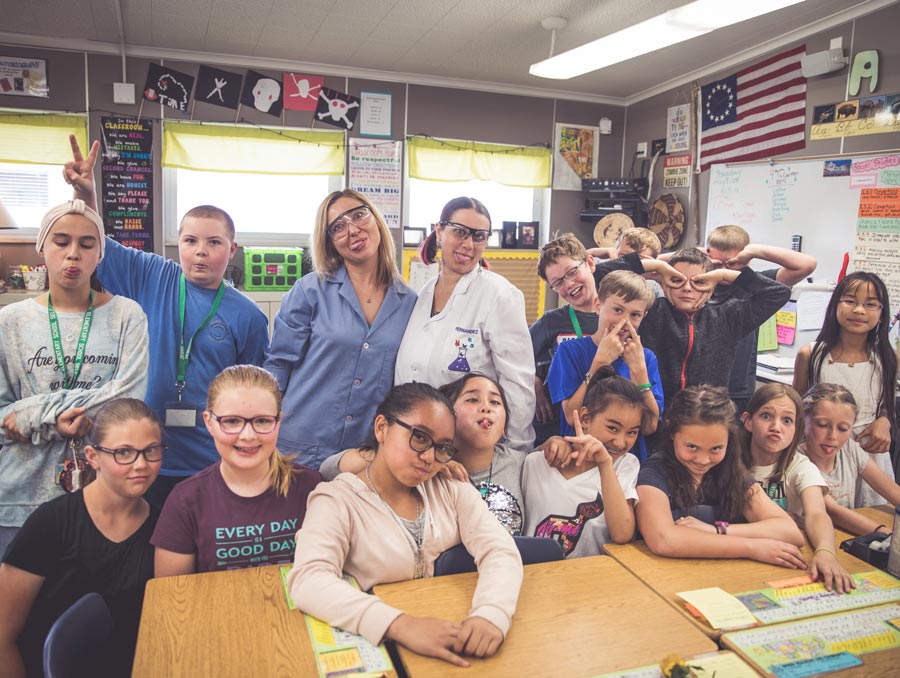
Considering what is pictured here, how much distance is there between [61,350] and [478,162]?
15.2 ft

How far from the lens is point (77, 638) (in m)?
1.19

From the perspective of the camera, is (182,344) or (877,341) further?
(877,341)

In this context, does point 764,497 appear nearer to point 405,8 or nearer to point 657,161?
point 405,8

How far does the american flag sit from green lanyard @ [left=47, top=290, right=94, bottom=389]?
4.45 m

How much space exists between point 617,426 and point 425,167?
168 inches

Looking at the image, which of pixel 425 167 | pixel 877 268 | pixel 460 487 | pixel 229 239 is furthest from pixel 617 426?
pixel 425 167

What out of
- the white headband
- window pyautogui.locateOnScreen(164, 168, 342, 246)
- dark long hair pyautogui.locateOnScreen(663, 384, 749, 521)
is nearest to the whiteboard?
dark long hair pyautogui.locateOnScreen(663, 384, 749, 521)

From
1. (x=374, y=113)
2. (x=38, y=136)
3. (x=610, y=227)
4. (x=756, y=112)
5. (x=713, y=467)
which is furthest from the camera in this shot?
(x=610, y=227)

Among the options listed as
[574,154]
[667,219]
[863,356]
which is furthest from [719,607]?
[574,154]

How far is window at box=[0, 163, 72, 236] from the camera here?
485cm

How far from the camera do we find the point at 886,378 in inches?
97.1

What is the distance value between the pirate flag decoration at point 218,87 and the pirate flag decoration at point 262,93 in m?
0.07

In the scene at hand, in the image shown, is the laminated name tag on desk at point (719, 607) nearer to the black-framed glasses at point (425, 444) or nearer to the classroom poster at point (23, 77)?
the black-framed glasses at point (425, 444)

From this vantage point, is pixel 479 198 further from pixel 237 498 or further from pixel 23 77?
pixel 237 498
